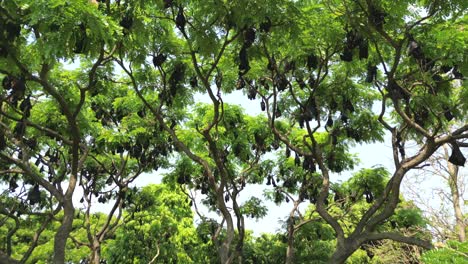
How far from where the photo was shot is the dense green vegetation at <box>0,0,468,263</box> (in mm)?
8008

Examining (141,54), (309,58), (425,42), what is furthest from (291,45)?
(141,54)

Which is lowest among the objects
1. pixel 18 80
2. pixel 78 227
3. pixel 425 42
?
pixel 18 80

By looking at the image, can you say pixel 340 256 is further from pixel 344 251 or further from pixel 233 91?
pixel 233 91

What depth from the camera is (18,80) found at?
8453mm

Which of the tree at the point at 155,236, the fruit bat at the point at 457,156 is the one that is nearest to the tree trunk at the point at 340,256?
the fruit bat at the point at 457,156

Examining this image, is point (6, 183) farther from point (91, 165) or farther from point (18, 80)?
point (18, 80)

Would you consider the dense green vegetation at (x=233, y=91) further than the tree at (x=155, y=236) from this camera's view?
No

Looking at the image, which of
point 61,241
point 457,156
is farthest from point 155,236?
point 457,156

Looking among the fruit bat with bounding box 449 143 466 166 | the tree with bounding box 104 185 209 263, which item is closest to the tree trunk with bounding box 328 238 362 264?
the fruit bat with bounding box 449 143 466 166

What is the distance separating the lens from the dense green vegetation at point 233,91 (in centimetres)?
801

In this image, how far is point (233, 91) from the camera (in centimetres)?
1359

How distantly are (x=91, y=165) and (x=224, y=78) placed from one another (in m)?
6.41

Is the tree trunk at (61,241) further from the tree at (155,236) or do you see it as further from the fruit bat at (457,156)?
the tree at (155,236)

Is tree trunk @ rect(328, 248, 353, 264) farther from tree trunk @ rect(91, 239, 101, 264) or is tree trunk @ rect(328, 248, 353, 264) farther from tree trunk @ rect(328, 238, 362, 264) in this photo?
tree trunk @ rect(91, 239, 101, 264)
